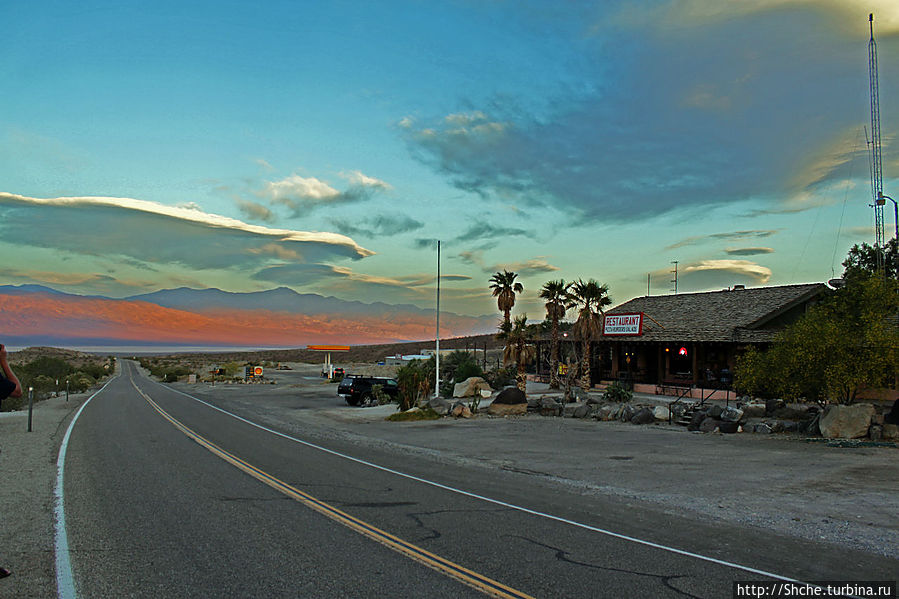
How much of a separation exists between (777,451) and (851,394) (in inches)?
228

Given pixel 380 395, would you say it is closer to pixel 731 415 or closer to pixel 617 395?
pixel 617 395

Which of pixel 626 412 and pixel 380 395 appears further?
pixel 380 395

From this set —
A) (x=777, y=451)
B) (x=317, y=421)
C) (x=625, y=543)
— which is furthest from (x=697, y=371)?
(x=625, y=543)

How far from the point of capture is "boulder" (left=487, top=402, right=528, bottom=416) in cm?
2882

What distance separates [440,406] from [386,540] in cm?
2220

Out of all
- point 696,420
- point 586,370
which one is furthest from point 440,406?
point 586,370

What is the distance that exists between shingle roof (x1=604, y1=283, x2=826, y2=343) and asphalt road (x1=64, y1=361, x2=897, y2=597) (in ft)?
84.0


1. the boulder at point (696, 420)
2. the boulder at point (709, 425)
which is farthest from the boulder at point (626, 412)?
the boulder at point (709, 425)

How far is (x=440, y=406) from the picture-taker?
3005cm

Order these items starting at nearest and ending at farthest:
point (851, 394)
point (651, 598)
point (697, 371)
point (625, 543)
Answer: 1. point (651, 598)
2. point (625, 543)
3. point (851, 394)
4. point (697, 371)

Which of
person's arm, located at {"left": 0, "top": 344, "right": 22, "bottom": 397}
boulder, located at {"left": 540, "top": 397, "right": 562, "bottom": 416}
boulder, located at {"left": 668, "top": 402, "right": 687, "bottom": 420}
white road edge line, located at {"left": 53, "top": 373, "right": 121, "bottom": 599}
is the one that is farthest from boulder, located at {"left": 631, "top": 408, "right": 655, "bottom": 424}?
person's arm, located at {"left": 0, "top": 344, "right": 22, "bottom": 397}

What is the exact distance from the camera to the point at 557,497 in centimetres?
1132

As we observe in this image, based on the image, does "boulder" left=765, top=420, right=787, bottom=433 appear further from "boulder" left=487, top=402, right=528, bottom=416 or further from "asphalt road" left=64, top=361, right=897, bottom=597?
"asphalt road" left=64, top=361, right=897, bottom=597

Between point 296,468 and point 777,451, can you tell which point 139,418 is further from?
point 777,451
